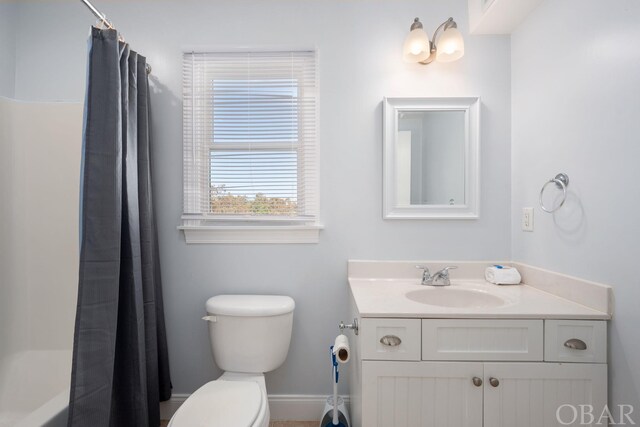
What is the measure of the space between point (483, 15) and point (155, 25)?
5.85 ft

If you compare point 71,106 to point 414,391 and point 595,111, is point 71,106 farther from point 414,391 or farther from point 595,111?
point 595,111

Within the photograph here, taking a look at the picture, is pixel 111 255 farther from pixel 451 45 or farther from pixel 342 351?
pixel 451 45

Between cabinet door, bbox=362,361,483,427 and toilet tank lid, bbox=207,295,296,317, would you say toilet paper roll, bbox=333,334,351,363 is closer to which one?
cabinet door, bbox=362,361,483,427

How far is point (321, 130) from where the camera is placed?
1603mm

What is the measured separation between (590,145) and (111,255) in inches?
74.3

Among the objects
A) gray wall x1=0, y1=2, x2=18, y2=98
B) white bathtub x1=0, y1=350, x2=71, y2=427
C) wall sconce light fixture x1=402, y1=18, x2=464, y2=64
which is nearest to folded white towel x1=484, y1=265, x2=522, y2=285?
wall sconce light fixture x1=402, y1=18, x2=464, y2=64

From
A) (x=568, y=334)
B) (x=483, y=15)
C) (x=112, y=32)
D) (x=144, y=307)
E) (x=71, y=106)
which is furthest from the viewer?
(x=71, y=106)

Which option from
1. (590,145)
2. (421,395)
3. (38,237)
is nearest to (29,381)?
(38,237)

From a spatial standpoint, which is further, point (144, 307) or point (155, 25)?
point (155, 25)

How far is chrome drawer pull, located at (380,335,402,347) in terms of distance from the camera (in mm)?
1024

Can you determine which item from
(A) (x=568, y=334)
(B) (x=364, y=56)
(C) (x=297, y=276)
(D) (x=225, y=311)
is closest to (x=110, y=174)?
(D) (x=225, y=311)

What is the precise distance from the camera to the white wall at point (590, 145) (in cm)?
95

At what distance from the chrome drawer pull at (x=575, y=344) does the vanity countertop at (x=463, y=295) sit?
8 cm

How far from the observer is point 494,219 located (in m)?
1.59
